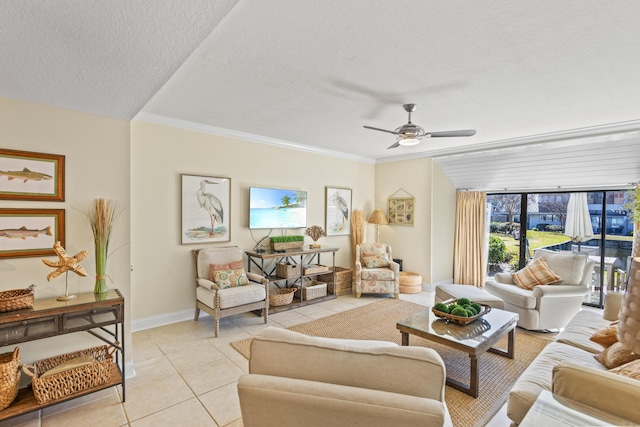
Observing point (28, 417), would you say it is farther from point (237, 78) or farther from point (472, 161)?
point (472, 161)

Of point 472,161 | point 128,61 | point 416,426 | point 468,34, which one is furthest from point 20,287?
point 472,161

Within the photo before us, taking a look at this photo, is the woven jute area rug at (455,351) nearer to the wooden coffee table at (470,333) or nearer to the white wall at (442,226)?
the wooden coffee table at (470,333)

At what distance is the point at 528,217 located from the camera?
531 centimetres

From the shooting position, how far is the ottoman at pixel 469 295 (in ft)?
11.6

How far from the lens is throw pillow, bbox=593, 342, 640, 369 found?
185 centimetres

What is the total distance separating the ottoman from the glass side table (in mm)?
2291

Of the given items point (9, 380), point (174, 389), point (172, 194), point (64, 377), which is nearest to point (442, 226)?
point (172, 194)

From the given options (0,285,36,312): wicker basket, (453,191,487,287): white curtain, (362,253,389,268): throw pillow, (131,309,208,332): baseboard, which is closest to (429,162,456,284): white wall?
(453,191,487,287): white curtain

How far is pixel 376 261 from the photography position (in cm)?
534

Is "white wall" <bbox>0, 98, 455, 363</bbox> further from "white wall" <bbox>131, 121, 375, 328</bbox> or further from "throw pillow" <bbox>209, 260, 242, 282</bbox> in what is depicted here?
"throw pillow" <bbox>209, 260, 242, 282</bbox>

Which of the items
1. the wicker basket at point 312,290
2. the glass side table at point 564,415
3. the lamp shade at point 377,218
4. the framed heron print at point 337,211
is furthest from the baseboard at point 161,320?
the glass side table at point 564,415

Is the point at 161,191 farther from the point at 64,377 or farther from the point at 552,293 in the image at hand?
the point at 552,293

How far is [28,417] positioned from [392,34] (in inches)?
142

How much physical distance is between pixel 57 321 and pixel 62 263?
0.41 m
